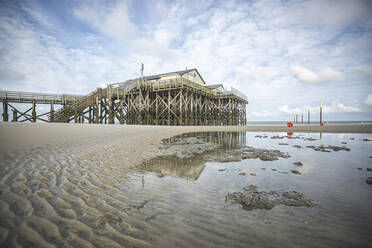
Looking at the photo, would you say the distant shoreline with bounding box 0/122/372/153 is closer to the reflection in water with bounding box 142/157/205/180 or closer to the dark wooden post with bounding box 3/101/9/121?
the reflection in water with bounding box 142/157/205/180

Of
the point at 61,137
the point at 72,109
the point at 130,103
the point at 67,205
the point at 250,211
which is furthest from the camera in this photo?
the point at 130,103

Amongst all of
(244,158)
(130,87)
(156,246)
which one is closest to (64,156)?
(156,246)

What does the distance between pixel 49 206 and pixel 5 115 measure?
92.8ft

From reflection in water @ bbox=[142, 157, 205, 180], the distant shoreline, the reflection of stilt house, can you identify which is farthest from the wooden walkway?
reflection in water @ bbox=[142, 157, 205, 180]

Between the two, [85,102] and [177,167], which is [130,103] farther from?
[177,167]

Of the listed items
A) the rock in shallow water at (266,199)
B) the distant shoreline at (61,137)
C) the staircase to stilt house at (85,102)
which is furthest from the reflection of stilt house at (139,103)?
the rock in shallow water at (266,199)

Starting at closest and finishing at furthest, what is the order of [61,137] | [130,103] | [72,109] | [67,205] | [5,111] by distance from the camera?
1. [67,205]
2. [61,137]
3. [72,109]
4. [5,111]
5. [130,103]

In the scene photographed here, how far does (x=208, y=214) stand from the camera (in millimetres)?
1944

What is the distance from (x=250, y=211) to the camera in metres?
2.00

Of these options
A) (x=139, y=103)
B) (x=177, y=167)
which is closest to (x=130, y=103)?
(x=139, y=103)

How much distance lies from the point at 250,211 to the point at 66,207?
8.10ft

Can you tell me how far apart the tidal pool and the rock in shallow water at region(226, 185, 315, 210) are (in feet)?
0.27

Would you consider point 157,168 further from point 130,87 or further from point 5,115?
point 5,115

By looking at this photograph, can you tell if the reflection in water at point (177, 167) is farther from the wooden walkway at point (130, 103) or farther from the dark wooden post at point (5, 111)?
the dark wooden post at point (5, 111)
